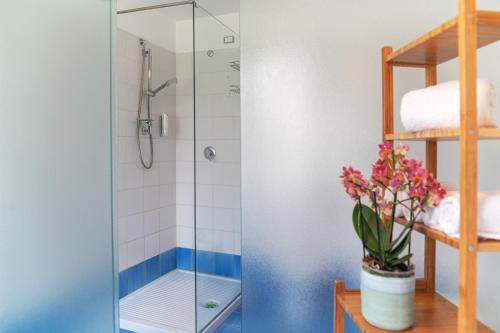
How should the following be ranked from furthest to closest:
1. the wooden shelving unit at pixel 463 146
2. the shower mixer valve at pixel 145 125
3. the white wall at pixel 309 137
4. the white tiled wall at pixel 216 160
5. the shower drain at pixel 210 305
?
the shower mixer valve at pixel 145 125 → the white tiled wall at pixel 216 160 → the shower drain at pixel 210 305 → the white wall at pixel 309 137 → the wooden shelving unit at pixel 463 146

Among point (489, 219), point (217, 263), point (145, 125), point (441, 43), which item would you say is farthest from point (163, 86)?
point (489, 219)

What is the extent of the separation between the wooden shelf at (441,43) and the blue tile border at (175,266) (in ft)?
4.45

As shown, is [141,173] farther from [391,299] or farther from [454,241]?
[454,241]

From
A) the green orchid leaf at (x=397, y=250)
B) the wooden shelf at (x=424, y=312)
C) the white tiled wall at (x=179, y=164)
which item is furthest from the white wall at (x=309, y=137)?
the white tiled wall at (x=179, y=164)

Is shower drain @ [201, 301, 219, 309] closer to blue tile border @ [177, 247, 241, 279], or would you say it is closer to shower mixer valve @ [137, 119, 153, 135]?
blue tile border @ [177, 247, 241, 279]

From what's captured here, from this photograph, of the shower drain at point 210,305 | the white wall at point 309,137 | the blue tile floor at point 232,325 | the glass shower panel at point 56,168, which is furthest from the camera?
the shower drain at point 210,305

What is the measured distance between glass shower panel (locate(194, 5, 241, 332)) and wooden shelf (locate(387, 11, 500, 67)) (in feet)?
3.49

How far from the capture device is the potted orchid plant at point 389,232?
76cm

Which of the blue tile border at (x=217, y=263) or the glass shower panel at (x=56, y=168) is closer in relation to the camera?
the glass shower panel at (x=56, y=168)

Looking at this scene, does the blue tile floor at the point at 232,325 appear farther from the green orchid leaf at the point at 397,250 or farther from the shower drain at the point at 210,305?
the green orchid leaf at the point at 397,250

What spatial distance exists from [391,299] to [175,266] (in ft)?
7.24

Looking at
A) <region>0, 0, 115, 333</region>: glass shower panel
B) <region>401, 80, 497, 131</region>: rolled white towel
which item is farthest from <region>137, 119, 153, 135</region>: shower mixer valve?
<region>401, 80, 497, 131</region>: rolled white towel

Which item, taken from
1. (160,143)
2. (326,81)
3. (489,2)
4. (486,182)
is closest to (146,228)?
(160,143)

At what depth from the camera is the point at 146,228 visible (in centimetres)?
244
